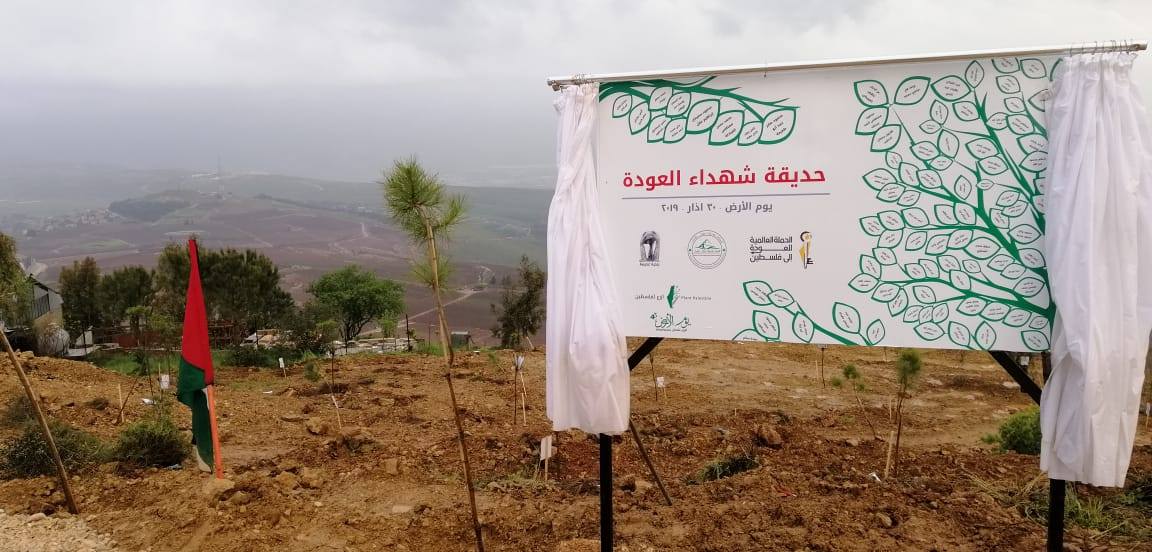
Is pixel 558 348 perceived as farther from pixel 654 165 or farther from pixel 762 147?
pixel 762 147

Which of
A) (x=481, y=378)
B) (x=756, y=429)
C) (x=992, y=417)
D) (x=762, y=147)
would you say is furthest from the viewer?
(x=481, y=378)

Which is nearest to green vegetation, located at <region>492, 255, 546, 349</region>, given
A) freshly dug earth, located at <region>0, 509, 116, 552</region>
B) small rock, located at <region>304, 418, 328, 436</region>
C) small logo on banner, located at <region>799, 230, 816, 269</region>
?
small rock, located at <region>304, 418, 328, 436</region>

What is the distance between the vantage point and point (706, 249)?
3678 millimetres

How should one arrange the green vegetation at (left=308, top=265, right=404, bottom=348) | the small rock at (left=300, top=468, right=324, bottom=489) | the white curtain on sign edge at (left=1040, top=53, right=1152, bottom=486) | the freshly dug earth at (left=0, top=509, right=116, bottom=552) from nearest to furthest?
the white curtain on sign edge at (left=1040, top=53, right=1152, bottom=486) < the freshly dug earth at (left=0, top=509, right=116, bottom=552) < the small rock at (left=300, top=468, right=324, bottom=489) < the green vegetation at (left=308, top=265, right=404, bottom=348)

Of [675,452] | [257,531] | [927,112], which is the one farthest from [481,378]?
[927,112]

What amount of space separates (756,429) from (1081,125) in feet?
16.9

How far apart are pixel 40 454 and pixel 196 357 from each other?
285 centimetres

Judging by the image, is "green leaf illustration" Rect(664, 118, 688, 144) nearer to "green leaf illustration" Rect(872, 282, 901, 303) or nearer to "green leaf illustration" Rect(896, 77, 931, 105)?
"green leaf illustration" Rect(896, 77, 931, 105)

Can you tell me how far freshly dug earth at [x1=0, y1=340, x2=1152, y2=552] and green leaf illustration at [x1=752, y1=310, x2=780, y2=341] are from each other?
5.66ft

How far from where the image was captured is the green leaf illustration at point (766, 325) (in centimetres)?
359

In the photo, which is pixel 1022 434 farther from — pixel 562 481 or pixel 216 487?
pixel 216 487

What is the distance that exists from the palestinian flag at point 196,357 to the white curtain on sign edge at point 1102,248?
4.66m

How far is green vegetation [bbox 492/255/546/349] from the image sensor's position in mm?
20125

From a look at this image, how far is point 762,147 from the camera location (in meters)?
3.57
